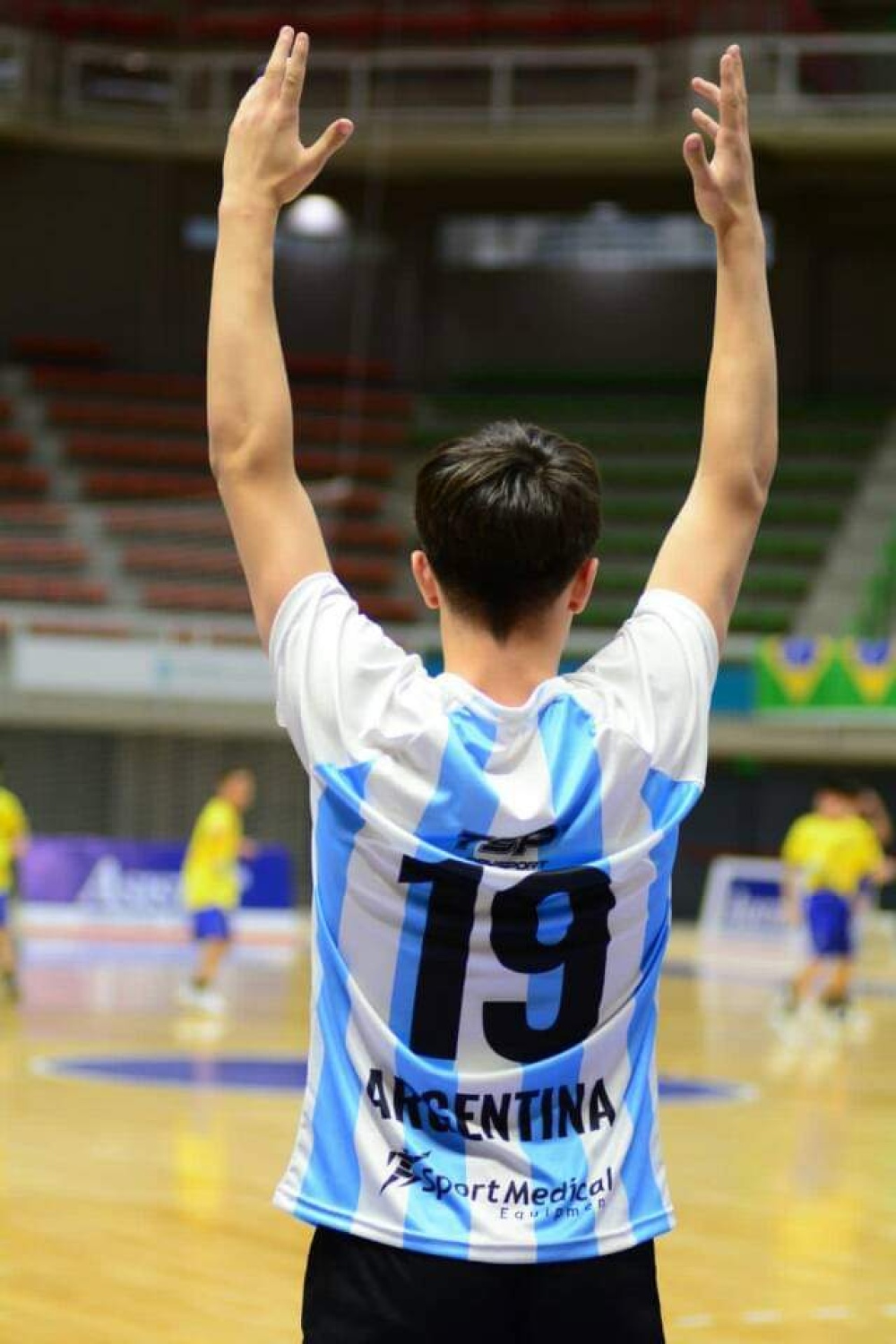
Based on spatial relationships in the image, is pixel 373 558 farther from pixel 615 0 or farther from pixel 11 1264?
pixel 11 1264

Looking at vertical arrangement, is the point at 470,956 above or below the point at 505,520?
below

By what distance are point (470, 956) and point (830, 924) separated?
16029 millimetres

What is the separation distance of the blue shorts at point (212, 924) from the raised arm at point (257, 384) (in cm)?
1598

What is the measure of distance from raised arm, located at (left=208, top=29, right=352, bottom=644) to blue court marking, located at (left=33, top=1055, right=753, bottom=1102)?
1092 cm

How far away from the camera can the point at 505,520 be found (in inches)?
95.6

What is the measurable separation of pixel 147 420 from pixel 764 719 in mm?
10887

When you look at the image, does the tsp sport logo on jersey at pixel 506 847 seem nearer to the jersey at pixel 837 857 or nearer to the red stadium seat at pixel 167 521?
the jersey at pixel 837 857

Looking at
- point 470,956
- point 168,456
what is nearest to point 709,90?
point 470,956

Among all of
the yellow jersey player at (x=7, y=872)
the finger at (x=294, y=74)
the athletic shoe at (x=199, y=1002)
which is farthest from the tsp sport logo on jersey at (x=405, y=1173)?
the yellow jersey player at (x=7, y=872)

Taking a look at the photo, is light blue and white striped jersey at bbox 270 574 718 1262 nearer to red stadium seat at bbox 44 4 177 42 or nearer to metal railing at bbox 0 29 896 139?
metal railing at bbox 0 29 896 139

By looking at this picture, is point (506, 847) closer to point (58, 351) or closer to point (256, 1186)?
point (256, 1186)

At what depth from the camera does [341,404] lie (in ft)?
114

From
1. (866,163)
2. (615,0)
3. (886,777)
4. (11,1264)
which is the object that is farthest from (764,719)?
(11,1264)

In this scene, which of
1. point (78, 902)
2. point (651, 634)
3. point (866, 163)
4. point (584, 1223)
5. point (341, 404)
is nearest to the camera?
point (584, 1223)
